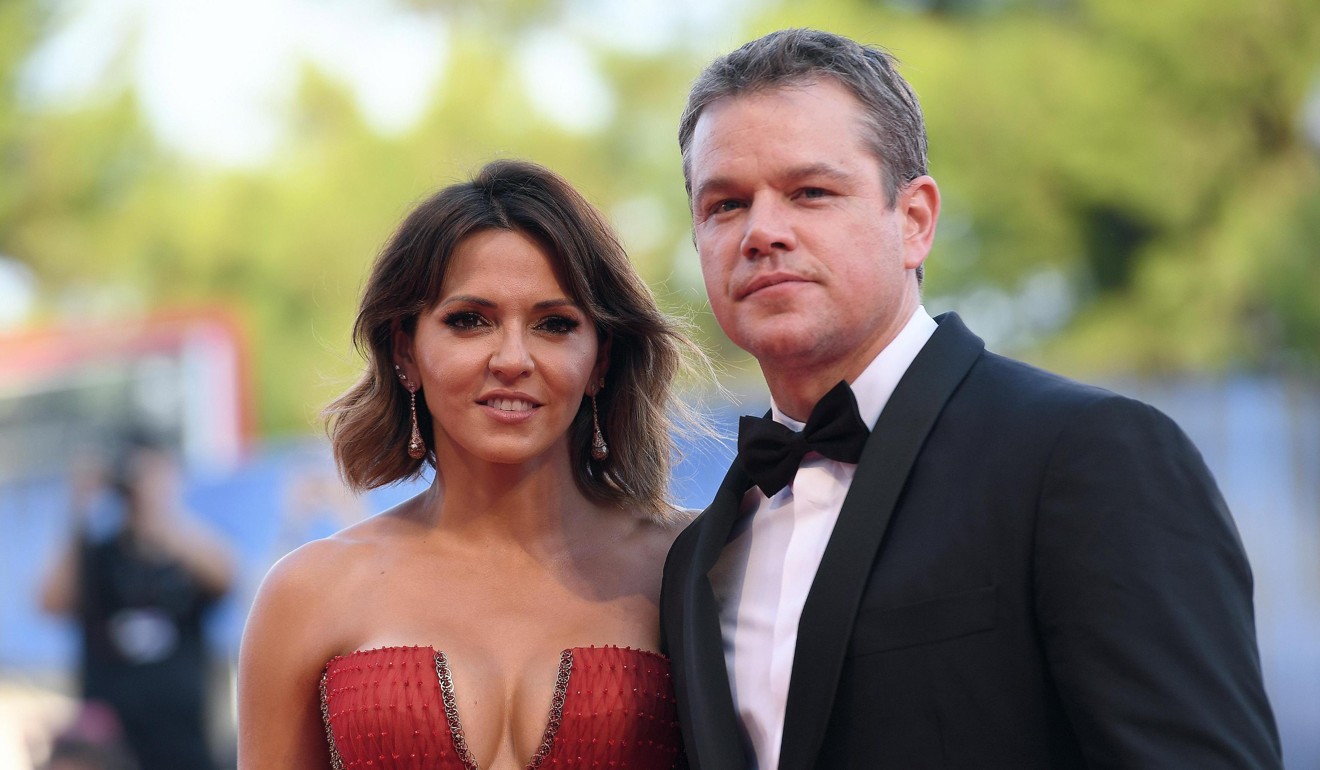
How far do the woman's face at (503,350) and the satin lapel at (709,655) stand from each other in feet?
1.73

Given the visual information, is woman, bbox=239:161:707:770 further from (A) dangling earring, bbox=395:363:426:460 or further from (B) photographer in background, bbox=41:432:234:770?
(B) photographer in background, bbox=41:432:234:770

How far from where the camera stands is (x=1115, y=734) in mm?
1860

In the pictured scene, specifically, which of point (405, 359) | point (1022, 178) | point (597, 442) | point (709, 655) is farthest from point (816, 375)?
point (1022, 178)

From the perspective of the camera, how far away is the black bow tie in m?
2.32

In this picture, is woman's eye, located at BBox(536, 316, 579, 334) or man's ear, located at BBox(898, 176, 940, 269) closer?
man's ear, located at BBox(898, 176, 940, 269)

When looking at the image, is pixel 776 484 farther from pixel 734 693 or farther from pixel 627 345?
pixel 627 345

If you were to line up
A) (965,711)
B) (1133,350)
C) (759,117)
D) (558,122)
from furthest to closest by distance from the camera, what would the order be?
1. (558,122)
2. (1133,350)
3. (759,117)
4. (965,711)

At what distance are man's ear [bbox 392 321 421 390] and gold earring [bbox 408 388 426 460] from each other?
0.03 metres

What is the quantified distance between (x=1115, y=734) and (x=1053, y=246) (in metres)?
12.4

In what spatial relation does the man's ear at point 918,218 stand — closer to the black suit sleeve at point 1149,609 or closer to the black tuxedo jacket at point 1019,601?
the black tuxedo jacket at point 1019,601

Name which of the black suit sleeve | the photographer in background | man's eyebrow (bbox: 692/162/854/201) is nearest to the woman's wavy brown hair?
man's eyebrow (bbox: 692/162/854/201)

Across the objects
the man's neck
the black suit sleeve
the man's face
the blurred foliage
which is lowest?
the black suit sleeve

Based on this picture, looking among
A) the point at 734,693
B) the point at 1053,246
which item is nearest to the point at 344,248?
the point at 1053,246

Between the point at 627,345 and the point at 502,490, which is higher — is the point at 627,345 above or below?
above
